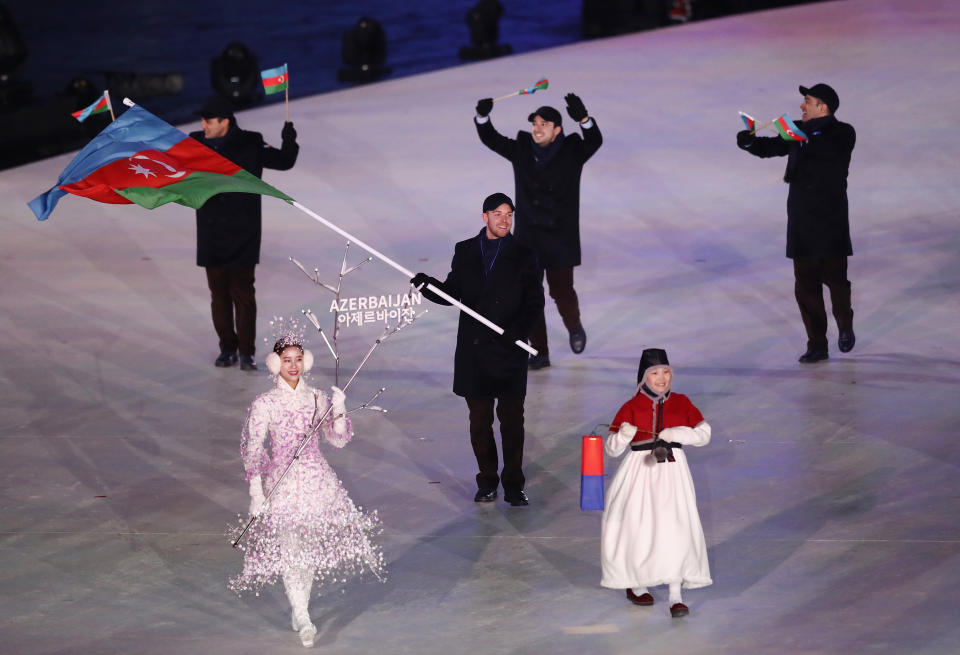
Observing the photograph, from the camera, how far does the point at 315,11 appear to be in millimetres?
33188

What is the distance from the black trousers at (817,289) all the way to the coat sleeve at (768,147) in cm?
79

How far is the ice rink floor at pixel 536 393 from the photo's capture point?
22.4ft

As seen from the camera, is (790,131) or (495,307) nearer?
(495,307)

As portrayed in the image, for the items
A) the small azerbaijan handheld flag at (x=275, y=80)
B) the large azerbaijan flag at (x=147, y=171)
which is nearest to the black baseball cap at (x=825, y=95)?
the small azerbaijan handheld flag at (x=275, y=80)

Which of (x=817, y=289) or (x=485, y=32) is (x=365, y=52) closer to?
(x=485, y=32)

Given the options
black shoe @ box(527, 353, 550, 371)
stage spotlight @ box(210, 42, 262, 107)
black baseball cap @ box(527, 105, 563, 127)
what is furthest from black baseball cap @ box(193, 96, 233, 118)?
stage spotlight @ box(210, 42, 262, 107)

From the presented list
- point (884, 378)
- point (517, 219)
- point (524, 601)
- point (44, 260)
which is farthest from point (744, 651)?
point (44, 260)

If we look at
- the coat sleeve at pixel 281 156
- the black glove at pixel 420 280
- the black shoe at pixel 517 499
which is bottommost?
the black shoe at pixel 517 499

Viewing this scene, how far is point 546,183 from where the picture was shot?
436 inches

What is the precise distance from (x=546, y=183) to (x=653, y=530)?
4.79 meters

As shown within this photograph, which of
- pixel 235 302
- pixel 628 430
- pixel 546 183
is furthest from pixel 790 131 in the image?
pixel 628 430

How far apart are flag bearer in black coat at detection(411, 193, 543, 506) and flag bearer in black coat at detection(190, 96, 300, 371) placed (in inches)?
123

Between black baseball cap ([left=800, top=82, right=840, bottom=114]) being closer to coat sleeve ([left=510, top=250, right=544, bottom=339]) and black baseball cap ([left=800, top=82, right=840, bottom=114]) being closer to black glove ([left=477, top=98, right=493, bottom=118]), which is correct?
black glove ([left=477, top=98, right=493, bottom=118])

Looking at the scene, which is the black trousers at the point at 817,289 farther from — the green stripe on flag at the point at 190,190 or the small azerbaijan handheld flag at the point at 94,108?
the small azerbaijan handheld flag at the point at 94,108
